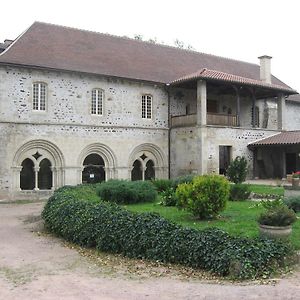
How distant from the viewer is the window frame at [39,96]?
22.5m

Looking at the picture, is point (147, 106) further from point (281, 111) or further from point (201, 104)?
point (281, 111)

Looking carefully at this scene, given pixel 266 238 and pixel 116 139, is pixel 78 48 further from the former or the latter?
→ pixel 266 238

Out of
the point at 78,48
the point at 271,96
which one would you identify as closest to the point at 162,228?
the point at 78,48

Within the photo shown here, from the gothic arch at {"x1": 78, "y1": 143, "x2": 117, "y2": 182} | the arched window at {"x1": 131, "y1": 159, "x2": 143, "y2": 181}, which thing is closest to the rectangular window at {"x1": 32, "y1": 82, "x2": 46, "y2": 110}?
the gothic arch at {"x1": 78, "y1": 143, "x2": 117, "y2": 182}

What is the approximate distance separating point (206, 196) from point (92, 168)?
586 inches

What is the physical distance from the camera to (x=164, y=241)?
8.95 m

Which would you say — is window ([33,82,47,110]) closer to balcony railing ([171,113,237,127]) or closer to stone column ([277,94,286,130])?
balcony railing ([171,113,237,127])

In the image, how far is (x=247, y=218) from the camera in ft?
36.2

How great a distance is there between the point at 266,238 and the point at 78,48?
19.5 metres

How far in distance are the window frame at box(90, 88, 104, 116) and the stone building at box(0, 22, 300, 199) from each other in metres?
0.06

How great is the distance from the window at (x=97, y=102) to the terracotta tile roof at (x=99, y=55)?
3.78 feet

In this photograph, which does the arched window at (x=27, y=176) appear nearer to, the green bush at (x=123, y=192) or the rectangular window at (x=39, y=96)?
the rectangular window at (x=39, y=96)

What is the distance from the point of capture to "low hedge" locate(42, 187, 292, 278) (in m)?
7.70

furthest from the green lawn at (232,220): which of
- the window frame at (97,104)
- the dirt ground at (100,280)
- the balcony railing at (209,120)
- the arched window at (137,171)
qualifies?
the arched window at (137,171)
